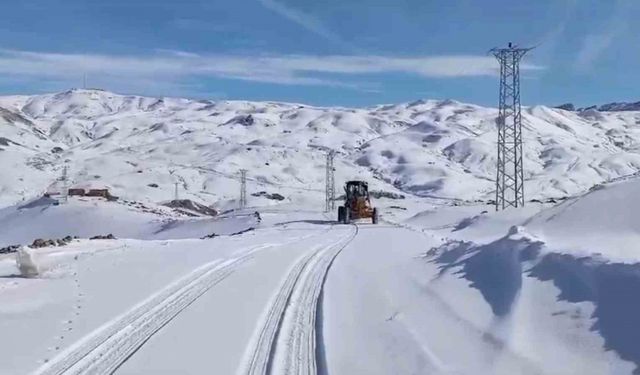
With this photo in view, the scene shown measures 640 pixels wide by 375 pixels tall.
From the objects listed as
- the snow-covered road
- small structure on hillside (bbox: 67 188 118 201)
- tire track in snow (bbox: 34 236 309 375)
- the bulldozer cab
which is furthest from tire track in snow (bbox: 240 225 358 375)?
small structure on hillside (bbox: 67 188 118 201)

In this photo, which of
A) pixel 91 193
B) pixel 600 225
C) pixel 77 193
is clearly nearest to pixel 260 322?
pixel 600 225

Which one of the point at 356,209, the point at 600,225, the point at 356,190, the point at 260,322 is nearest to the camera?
the point at 260,322

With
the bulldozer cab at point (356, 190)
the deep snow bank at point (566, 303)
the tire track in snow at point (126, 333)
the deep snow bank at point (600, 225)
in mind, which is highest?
the bulldozer cab at point (356, 190)

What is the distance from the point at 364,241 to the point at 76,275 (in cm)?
1581

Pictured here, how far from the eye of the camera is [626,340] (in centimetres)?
804

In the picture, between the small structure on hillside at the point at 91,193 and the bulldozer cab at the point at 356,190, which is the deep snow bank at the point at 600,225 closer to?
the bulldozer cab at the point at 356,190

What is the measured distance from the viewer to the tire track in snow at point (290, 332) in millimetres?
9016

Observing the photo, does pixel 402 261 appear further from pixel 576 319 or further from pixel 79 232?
pixel 79 232

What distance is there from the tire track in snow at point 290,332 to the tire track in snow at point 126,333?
1459 mm

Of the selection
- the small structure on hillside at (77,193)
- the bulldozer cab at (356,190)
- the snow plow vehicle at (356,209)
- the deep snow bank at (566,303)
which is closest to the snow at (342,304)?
the deep snow bank at (566,303)

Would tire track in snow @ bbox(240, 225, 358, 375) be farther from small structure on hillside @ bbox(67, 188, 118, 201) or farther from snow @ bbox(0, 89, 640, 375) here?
small structure on hillside @ bbox(67, 188, 118, 201)

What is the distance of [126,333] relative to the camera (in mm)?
10930

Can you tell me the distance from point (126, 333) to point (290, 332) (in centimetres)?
216

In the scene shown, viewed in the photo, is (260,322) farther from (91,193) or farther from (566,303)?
(91,193)
